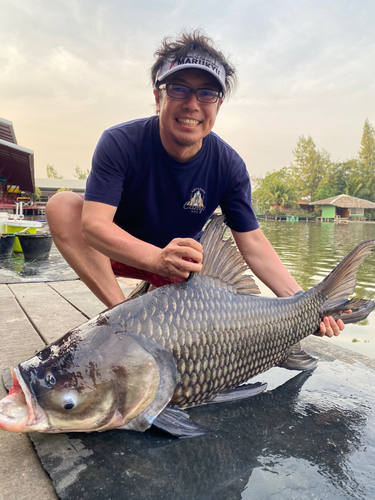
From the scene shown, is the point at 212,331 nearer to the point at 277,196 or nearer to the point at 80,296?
the point at 80,296

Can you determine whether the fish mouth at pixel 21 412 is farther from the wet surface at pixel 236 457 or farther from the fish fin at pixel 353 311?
the fish fin at pixel 353 311

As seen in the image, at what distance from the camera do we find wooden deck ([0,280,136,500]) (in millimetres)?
1156

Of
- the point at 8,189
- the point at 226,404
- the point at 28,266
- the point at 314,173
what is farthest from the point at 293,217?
the point at 226,404

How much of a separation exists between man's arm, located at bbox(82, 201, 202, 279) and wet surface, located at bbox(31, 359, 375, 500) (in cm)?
67

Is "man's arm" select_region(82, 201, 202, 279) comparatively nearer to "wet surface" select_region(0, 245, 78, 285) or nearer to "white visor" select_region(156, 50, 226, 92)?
"white visor" select_region(156, 50, 226, 92)

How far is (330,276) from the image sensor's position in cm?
206

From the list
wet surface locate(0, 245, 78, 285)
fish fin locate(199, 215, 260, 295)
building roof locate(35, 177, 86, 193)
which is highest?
building roof locate(35, 177, 86, 193)

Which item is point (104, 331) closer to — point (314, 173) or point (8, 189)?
point (8, 189)

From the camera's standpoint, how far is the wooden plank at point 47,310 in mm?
2577

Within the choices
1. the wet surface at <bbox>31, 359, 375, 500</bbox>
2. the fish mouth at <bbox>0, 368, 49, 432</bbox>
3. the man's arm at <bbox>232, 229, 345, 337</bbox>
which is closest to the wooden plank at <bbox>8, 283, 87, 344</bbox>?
the fish mouth at <bbox>0, 368, 49, 432</bbox>

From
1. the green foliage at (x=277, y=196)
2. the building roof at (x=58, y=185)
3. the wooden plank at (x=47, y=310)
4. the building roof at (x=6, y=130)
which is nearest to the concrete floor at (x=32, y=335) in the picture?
the wooden plank at (x=47, y=310)

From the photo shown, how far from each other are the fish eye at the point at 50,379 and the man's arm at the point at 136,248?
59 centimetres

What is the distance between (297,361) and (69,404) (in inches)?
53.0

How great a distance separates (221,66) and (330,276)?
138 cm
